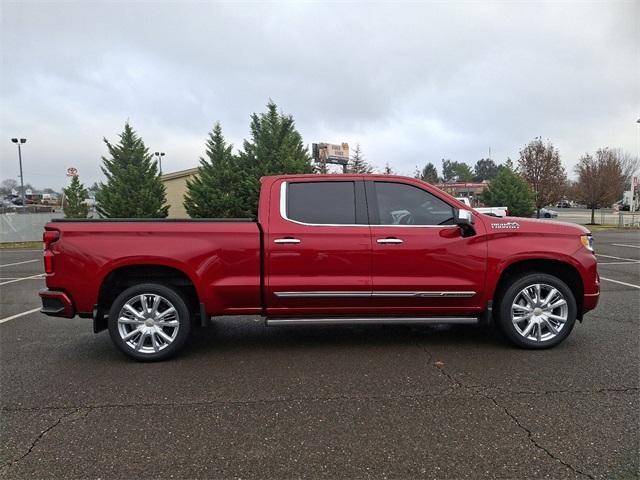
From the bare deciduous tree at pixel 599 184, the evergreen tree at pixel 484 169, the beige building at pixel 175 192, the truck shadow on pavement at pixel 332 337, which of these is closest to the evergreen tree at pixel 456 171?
the evergreen tree at pixel 484 169

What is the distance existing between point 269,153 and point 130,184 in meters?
6.61

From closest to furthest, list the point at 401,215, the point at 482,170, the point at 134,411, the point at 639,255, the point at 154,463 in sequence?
1. the point at 154,463
2. the point at 134,411
3. the point at 401,215
4. the point at 639,255
5. the point at 482,170

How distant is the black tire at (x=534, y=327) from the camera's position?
448cm

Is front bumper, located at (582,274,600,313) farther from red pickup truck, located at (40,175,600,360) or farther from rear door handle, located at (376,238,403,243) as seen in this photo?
rear door handle, located at (376,238,403,243)

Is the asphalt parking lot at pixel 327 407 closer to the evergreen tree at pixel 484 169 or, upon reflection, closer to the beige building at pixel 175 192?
the beige building at pixel 175 192

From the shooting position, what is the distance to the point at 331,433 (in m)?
2.95

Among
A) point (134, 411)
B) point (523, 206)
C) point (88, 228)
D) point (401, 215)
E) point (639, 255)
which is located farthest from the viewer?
point (523, 206)

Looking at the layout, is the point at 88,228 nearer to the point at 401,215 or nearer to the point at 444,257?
the point at 401,215

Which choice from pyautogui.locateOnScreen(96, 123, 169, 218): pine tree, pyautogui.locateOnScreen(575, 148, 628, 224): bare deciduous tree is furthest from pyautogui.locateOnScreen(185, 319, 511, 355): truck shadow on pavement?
pyautogui.locateOnScreen(575, 148, 628, 224): bare deciduous tree

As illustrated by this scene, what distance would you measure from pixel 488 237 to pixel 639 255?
11.5m

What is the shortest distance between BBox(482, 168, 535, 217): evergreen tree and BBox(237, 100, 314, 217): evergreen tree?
12.4 meters

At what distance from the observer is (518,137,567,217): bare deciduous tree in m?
29.0

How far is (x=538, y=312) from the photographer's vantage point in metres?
4.52

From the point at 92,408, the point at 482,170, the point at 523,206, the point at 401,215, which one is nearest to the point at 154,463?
the point at 92,408
